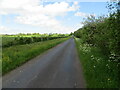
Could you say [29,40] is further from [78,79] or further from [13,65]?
[78,79]

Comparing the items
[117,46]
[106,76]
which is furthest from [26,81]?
[117,46]

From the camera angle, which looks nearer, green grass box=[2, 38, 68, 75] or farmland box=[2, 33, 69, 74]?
green grass box=[2, 38, 68, 75]

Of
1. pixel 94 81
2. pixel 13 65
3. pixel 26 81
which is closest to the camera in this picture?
pixel 94 81

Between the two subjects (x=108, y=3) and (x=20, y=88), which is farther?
(x=108, y=3)

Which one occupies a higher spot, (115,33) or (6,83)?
(115,33)

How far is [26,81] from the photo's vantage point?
7332 millimetres

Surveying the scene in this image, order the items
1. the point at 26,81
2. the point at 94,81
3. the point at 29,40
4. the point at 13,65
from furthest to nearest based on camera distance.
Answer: the point at 29,40, the point at 13,65, the point at 26,81, the point at 94,81

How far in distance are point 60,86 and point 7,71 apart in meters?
4.50

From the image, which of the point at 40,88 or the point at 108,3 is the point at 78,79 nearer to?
the point at 40,88

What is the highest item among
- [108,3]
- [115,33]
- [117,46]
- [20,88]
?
[108,3]

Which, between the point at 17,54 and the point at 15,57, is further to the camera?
the point at 17,54

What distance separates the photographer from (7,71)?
9.23 metres

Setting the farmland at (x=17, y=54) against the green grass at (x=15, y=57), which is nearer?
the green grass at (x=15, y=57)

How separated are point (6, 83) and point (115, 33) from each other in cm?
627
